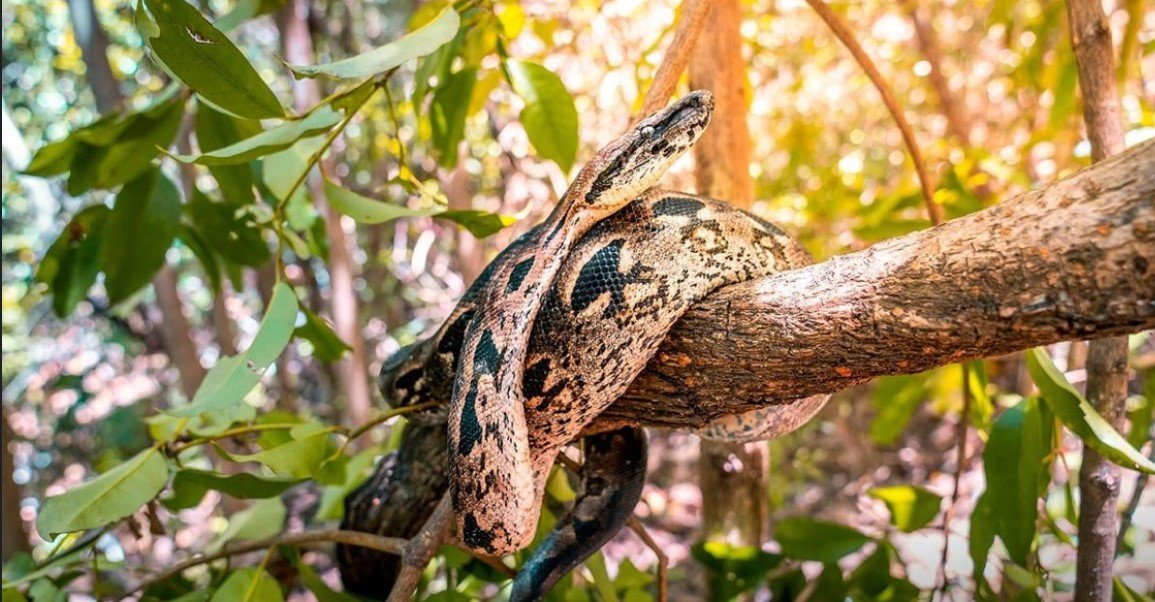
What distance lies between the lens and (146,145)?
235 cm

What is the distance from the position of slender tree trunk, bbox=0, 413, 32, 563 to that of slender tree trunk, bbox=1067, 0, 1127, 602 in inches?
141

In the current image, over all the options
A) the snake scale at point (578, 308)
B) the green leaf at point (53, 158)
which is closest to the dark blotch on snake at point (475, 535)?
the snake scale at point (578, 308)

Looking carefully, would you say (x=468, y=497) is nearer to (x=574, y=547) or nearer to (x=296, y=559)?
(x=574, y=547)

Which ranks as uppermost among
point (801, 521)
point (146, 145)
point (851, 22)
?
point (851, 22)

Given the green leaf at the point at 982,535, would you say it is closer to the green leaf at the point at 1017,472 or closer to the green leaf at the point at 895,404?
the green leaf at the point at 1017,472

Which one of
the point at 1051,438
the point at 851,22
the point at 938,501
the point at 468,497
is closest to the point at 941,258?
the point at 468,497

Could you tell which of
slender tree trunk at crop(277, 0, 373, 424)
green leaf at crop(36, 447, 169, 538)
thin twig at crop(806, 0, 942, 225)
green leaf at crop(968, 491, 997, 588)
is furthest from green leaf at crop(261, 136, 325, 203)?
green leaf at crop(968, 491, 997, 588)

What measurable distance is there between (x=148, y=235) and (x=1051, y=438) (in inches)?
103

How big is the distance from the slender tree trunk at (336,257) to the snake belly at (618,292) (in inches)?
94.8

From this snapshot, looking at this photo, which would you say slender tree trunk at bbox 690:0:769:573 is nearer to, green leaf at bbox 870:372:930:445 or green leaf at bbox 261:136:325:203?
green leaf at bbox 870:372:930:445

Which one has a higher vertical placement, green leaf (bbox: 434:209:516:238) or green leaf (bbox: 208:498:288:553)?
green leaf (bbox: 434:209:516:238)

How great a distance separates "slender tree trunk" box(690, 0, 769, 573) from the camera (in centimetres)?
244

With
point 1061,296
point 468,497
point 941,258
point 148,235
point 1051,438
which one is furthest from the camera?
point 148,235

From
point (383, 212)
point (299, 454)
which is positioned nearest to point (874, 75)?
point (383, 212)
